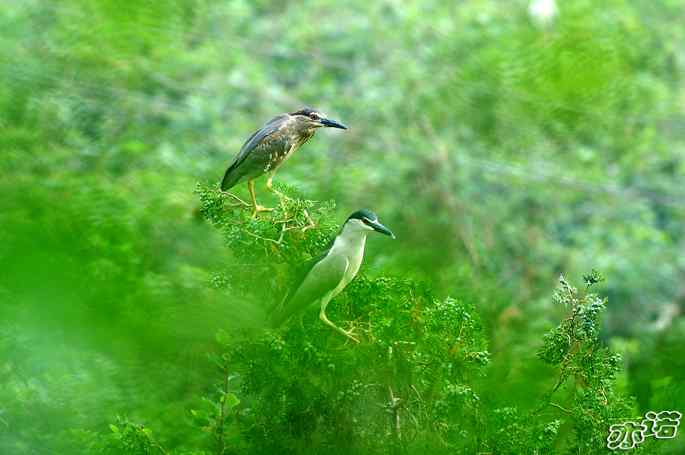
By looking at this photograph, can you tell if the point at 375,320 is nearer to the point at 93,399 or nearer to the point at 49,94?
the point at 93,399

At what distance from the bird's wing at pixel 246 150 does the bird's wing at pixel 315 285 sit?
27 cm

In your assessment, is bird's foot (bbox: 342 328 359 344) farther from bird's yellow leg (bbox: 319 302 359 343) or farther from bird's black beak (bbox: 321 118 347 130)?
bird's black beak (bbox: 321 118 347 130)

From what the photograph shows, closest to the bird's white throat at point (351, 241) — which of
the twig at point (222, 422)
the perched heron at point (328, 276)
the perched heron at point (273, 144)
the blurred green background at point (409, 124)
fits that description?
the perched heron at point (328, 276)

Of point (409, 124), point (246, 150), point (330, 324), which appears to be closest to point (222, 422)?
point (330, 324)

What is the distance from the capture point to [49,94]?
10.6ft

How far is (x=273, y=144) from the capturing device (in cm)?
126

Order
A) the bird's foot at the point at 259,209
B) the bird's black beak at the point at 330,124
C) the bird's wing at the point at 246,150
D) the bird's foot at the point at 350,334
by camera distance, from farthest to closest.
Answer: the bird's black beak at the point at 330,124 < the bird's wing at the point at 246,150 < the bird's foot at the point at 259,209 < the bird's foot at the point at 350,334

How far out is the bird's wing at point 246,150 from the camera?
1.14 m

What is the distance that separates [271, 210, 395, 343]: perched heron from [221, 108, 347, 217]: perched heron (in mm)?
296

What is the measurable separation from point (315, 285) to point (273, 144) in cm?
49

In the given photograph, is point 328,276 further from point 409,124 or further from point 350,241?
point 409,124

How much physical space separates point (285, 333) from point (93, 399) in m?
0.18

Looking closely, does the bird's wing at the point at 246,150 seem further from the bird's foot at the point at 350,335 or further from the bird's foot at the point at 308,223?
the bird's foot at the point at 350,335

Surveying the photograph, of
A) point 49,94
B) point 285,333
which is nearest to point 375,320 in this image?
point 285,333
